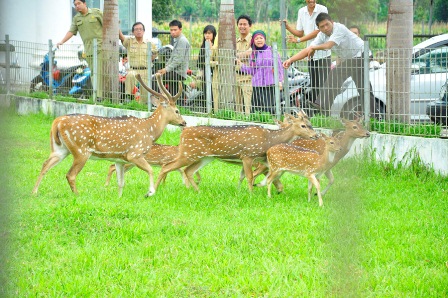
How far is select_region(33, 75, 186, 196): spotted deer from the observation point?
887 cm

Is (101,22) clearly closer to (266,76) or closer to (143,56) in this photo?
(143,56)

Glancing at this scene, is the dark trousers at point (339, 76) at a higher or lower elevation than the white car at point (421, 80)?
lower

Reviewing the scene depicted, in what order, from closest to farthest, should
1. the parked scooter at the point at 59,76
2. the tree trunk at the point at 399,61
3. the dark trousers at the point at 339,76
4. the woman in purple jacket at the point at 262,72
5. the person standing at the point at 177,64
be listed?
the dark trousers at the point at 339,76 < the tree trunk at the point at 399,61 < the woman in purple jacket at the point at 262,72 < the person standing at the point at 177,64 < the parked scooter at the point at 59,76

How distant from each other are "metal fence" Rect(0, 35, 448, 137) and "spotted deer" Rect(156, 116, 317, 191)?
78 cm

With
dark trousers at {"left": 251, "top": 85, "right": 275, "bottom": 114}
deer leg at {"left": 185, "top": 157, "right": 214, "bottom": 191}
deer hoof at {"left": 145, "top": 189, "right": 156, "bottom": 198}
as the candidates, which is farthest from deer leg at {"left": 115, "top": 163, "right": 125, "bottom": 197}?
dark trousers at {"left": 251, "top": 85, "right": 275, "bottom": 114}

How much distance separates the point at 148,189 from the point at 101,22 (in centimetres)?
831

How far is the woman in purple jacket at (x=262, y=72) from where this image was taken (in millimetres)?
12750

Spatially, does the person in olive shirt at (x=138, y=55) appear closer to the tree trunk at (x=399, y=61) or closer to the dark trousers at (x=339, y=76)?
the tree trunk at (x=399, y=61)

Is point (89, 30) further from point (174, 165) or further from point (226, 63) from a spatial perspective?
point (174, 165)

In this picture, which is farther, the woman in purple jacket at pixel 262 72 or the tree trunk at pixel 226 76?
the tree trunk at pixel 226 76

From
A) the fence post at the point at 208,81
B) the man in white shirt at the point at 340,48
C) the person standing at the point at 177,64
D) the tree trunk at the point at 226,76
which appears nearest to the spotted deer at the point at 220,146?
the tree trunk at the point at 226,76

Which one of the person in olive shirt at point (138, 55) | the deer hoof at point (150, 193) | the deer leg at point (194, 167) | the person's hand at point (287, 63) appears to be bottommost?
the deer hoof at point (150, 193)

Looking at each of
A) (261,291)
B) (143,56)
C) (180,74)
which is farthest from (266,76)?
(261,291)

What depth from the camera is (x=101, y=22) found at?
16.9 metres
